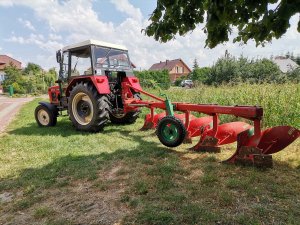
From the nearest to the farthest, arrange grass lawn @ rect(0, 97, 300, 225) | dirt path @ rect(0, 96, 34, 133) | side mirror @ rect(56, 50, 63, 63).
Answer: grass lawn @ rect(0, 97, 300, 225), side mirror @ rect(56, 50, 63, 63), dirt path @ rect(0, 96, 34, 133)

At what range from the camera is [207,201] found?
3354mm

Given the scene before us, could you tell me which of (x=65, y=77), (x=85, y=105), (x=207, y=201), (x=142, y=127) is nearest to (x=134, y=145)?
(x=142, y=127)

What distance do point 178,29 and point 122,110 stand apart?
4.64m

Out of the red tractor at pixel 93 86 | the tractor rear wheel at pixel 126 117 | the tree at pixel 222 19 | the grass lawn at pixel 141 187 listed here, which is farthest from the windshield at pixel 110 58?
the tree at pixel 222 19

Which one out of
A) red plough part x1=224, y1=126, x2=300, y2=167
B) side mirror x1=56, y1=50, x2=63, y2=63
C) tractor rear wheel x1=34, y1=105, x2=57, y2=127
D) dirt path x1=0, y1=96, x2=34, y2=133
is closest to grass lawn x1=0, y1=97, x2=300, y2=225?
red plough part x1=224, y1=126, x2=300, y2=167

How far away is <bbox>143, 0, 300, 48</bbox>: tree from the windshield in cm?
441

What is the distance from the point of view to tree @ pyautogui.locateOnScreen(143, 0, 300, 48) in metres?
2.54

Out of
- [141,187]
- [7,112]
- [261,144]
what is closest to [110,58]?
[261,144]

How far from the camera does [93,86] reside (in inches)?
301

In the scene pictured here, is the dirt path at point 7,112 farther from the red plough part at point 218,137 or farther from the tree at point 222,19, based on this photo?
the tree at point 222,19

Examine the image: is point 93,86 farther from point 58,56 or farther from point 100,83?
point 58,56

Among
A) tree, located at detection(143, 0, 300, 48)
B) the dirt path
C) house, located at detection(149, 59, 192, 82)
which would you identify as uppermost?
house, located at detection(149, 59, 192, 82)

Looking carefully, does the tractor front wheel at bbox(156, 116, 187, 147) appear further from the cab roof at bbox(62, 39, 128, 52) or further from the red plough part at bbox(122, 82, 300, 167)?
the cab roof at bbox(62, 39, 128, 52)

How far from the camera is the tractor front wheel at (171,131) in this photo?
17.1ft
